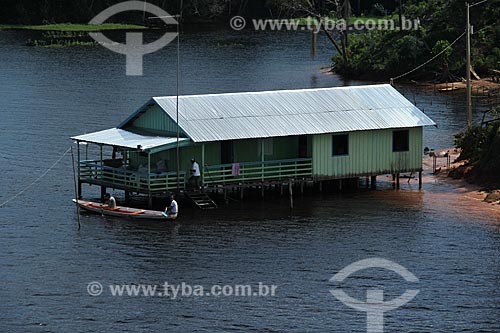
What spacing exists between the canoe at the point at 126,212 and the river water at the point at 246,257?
0.54 meters

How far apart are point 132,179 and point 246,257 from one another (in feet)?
31.7

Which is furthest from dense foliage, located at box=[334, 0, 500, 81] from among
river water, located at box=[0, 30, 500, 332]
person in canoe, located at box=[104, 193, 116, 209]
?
person in canoe, located at box=[104, 193, 116, 209]

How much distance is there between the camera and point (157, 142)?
59.8 metres

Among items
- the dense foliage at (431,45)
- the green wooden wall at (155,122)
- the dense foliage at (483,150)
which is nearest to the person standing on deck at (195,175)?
the green wooden wall at (155,122)

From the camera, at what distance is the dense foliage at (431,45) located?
10856 centimetres

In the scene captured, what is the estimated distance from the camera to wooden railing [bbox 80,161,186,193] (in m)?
58.9

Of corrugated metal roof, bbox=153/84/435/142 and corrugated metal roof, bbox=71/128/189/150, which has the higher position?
corrugated metal roof, bbox=153/84/435/142

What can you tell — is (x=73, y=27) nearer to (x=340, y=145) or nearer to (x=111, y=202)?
(x=340, y=145)

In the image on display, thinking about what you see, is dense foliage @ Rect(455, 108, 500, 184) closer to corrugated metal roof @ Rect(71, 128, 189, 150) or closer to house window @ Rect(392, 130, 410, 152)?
house window @ Rect(392, 130, 410, 152)

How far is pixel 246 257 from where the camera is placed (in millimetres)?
52219

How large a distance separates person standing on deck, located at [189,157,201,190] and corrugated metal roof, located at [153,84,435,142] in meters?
1.20

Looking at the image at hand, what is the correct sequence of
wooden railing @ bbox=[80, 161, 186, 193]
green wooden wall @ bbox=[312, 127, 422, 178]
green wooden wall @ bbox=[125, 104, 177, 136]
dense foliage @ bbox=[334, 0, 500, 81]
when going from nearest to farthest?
wooden railing @ bbox=[80, 161, 186, 193] < green wooden wall @ bbox=[125, 104, 177, 136] < green wooden wall @ bbox=[312, 127, 422, 178] < dense foliage @ bbox=[334, 0, 500, 81]

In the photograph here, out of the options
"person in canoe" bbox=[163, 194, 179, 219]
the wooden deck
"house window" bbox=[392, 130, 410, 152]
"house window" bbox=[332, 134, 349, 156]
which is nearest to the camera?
"person in canoe" bbox=[163, 194, 179, 219]

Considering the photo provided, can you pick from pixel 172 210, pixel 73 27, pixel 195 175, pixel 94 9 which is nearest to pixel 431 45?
pixel 73 27
